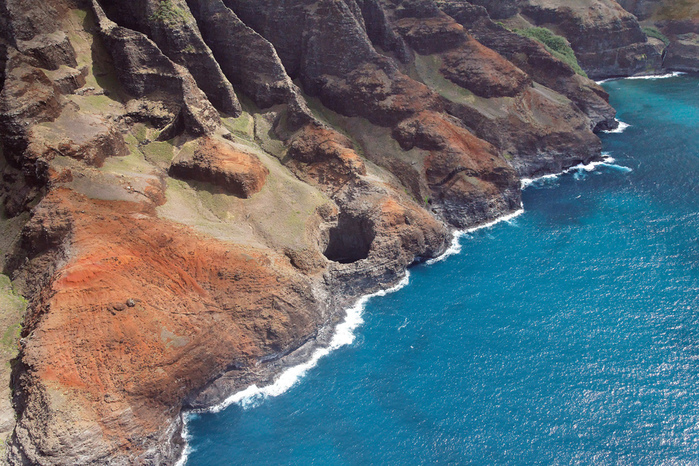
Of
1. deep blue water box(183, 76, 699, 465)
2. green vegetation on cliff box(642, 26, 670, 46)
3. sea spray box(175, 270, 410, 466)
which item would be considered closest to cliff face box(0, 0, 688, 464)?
sea spray box(175, 270, 410, 466)

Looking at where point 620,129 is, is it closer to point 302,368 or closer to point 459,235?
point 459,235

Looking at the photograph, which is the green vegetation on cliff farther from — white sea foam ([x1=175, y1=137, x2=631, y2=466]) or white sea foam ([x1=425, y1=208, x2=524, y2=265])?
white sea foam ([x1=175, y1=137, x2=631, y2=466])

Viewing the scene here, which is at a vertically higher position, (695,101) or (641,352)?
(695,101)

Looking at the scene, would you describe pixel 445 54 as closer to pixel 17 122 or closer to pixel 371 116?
pixel 371 116

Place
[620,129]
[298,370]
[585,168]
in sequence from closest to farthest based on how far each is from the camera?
1. [298,370]
2. [585,168]
3. [620,129]

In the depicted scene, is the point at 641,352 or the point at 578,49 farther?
the point at 578,49

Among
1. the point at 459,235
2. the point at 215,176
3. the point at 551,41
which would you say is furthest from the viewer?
the point at 551,41

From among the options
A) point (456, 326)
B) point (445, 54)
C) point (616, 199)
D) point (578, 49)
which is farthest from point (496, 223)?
point (578, 49)

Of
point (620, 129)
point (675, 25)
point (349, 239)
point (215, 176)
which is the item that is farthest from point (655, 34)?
point (215, 176)
